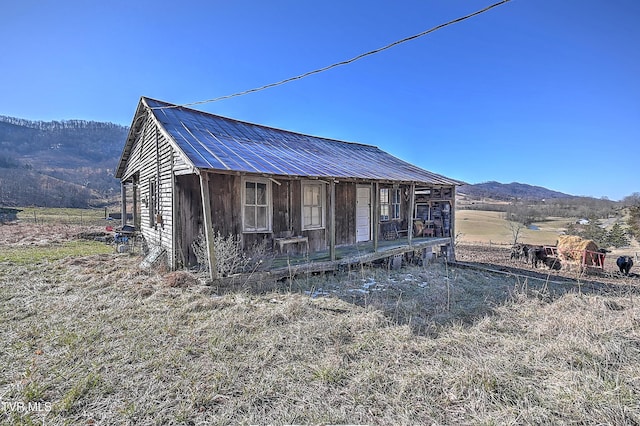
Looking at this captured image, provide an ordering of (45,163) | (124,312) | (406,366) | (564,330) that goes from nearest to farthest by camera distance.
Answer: (406,366) → (564,330) → (124,312) → (45,163)

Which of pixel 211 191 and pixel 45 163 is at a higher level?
pixel 45 163

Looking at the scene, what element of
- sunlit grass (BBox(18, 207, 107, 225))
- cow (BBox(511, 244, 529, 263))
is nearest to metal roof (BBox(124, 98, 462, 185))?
cow (BBox(511, 244, 529, 263))

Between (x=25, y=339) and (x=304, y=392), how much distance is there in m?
4.03

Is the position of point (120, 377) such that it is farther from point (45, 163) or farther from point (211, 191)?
point (45, 163)

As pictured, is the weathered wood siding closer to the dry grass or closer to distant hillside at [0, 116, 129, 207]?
the dry grass

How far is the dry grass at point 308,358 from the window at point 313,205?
376 centimetres

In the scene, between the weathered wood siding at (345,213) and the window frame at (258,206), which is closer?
the window frame at (258,206)

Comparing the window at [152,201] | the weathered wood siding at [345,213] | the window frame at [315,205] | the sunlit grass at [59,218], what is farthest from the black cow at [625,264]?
the sunlit grass at [59,218]

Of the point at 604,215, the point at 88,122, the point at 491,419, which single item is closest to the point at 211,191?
the point at 491,419

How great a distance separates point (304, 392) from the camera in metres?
3.32

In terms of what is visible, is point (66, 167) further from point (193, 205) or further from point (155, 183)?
point (193, 205)

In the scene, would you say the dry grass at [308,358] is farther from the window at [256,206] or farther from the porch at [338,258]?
the window at [256,206]

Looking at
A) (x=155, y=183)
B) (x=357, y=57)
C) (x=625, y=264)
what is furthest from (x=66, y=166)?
(x=625, y=264)

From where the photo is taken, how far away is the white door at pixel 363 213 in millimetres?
11773
